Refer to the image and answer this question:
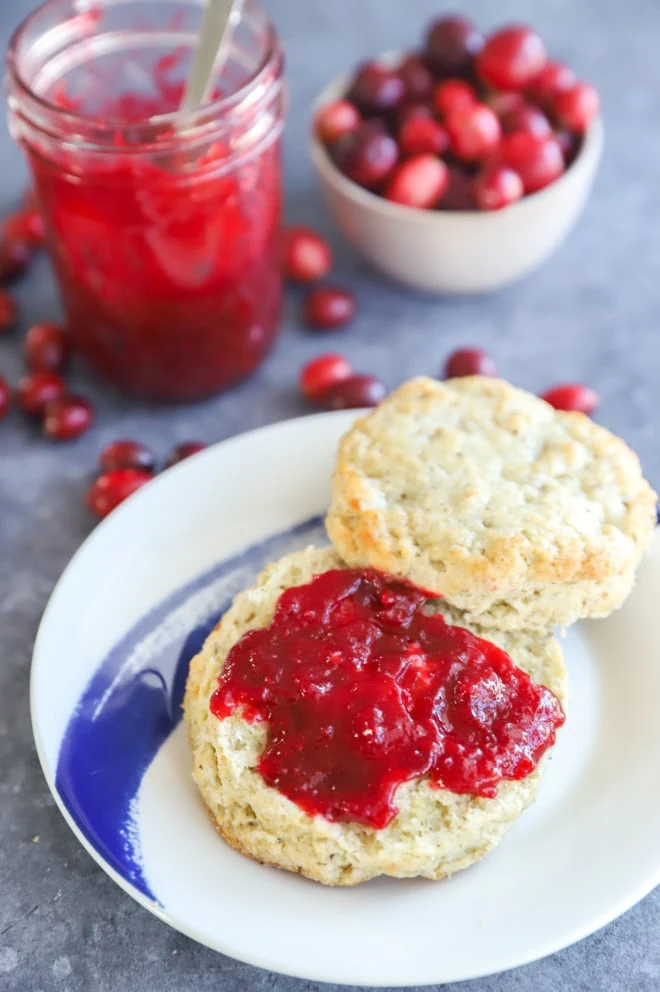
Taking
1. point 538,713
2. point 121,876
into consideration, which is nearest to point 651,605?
Answer: point 538,713

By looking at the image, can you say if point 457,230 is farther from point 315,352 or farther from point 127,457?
point 127,457

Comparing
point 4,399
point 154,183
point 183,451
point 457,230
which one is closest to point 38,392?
point 4,399

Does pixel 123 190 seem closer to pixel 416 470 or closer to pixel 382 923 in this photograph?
pixel 416 470

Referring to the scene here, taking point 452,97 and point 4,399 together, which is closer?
point 4,399

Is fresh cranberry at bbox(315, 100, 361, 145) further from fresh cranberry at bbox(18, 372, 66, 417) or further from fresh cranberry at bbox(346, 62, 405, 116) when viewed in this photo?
fresh cranberry at bbox(18, 372, 66, 417)

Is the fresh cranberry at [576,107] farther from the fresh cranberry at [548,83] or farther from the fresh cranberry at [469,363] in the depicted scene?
the fresh cranberry at [469,363]
